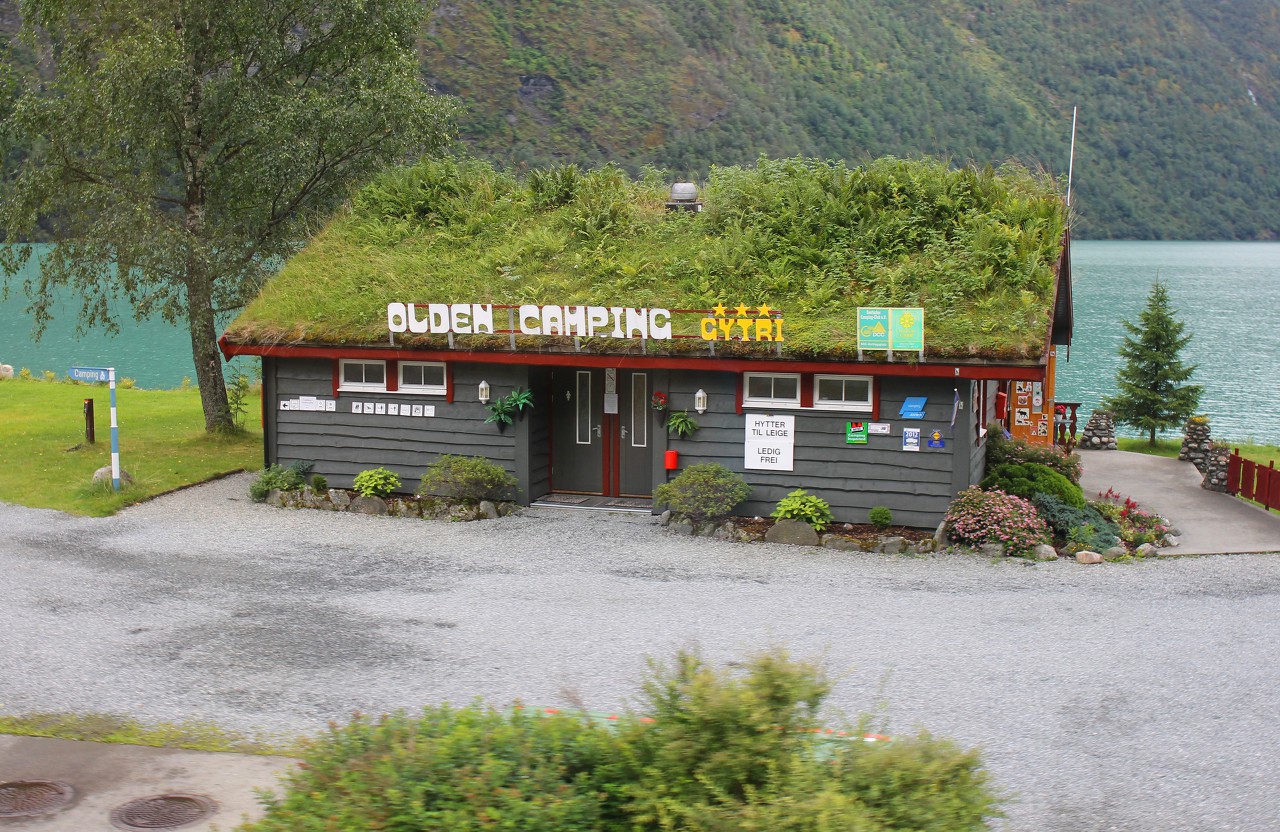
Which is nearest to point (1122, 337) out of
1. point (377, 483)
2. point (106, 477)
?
point (377, 483)

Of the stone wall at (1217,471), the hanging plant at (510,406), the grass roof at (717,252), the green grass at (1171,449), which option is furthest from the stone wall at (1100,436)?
the hanging plant at (510,406)

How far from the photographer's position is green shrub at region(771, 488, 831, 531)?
18125 mm

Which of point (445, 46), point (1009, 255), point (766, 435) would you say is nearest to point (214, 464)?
point (766, 435)

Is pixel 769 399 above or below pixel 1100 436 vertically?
above

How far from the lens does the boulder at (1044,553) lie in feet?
56.1

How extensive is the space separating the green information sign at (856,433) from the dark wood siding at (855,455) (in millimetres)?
73

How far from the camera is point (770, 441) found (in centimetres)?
1862

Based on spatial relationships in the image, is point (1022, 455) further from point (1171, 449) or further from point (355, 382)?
point (1171, 449)

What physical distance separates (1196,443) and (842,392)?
1203 centimetres

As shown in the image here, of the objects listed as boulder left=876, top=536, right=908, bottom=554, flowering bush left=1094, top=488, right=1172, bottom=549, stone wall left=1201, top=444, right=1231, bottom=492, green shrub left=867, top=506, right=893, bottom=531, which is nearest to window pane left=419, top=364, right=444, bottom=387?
green shrub left=867, top=506, right=893, bottom=531

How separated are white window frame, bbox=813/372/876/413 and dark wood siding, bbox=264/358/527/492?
→ 4.89 meters

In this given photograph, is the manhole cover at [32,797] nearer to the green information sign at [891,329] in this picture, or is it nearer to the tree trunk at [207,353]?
the green information sign at [891,329]

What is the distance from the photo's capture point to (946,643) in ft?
43.3

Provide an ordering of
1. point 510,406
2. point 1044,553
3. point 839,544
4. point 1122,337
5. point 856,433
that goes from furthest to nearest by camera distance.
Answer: point 1122,337, point 510,406, point 856,433, point 839,544, point 1044,553
